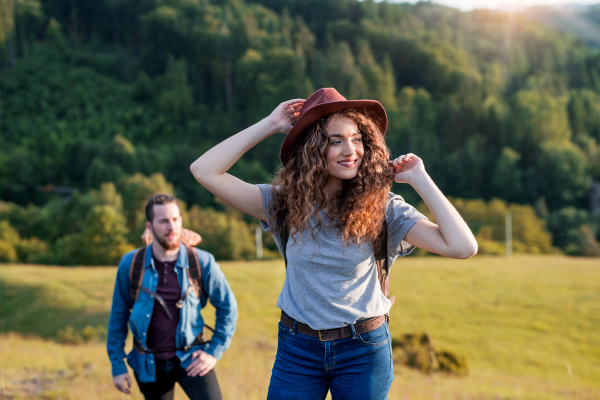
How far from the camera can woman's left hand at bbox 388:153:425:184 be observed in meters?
1.90

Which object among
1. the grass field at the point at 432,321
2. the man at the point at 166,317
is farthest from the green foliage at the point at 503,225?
the man at the point at 166,317

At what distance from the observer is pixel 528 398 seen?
629 cm

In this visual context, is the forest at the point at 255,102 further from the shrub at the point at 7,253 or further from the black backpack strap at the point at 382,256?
the black backpack strap at the point at 382,256

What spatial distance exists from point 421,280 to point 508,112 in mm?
55458

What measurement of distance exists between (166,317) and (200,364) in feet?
1.07

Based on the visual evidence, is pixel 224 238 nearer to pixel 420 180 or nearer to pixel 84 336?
pixel 84 336

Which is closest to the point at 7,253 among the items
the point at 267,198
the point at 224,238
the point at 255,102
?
the point at 224,238

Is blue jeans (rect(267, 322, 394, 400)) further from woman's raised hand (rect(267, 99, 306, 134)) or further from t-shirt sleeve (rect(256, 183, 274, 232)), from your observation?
woman's raised hand (rect(267, 99, 306, 134))

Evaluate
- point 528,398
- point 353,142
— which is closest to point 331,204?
point 353,142

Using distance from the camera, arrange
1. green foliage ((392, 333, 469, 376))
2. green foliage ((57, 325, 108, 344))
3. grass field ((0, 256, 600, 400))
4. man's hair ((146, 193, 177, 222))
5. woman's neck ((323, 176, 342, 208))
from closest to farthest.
→ woman's neck ((323, 176, 342, 208)) → man's hair ((146, 193, 177, 222)) → grass field ((0, 256, 600, 400)) → green foliage ((392, 333, 469, 376)) → green foliage ((57, 325, 108, 344))

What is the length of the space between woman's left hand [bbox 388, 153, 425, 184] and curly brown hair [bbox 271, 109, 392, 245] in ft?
0.11

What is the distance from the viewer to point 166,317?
280 cm

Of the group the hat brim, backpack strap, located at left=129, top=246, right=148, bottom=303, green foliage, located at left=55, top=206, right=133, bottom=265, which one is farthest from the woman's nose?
green foliage, located at left=55, top=206, right=133, bottom=265

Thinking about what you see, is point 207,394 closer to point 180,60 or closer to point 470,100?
point 470,100
